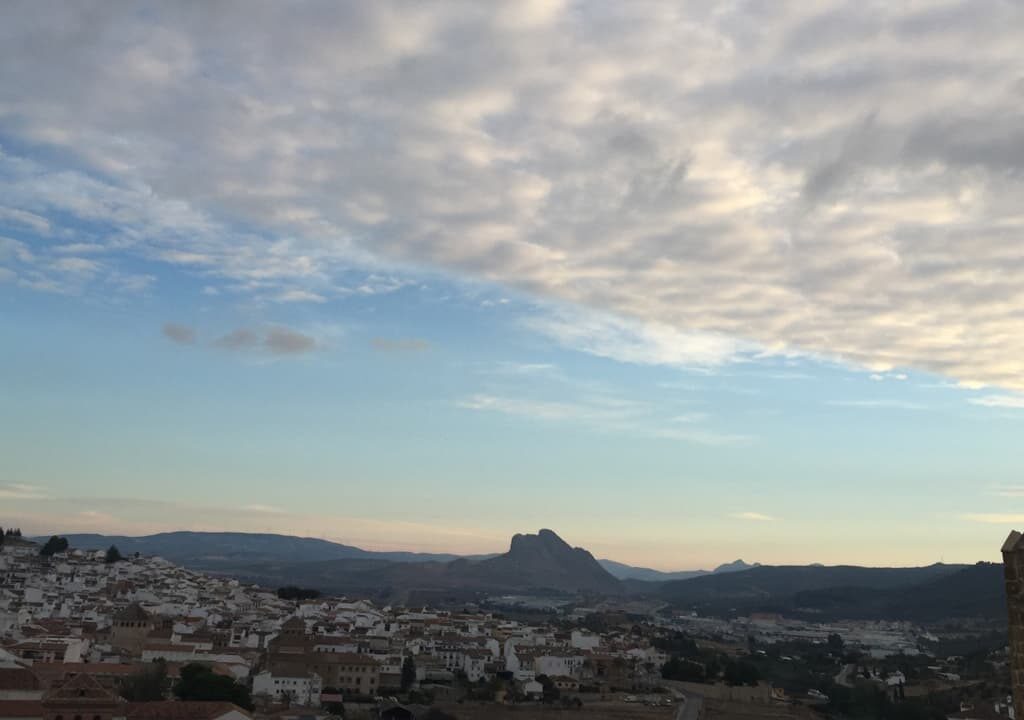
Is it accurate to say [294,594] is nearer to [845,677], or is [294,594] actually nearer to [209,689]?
[845,677]

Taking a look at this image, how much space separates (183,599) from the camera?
333 feet

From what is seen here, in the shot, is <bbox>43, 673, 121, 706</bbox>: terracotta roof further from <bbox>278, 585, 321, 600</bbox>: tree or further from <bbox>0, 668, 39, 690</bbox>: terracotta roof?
<bbox>278, 585, 321, 600</bbox>: tree

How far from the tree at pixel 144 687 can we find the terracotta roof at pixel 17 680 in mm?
11692

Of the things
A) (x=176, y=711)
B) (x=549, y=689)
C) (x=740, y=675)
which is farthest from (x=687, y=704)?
(x=176, y=711)

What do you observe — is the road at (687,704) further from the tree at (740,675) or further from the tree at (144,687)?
the tree at (144,687)

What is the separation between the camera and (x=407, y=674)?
2756 inches

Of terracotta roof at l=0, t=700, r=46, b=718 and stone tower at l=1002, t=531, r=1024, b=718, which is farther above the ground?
stone tower at l=1002, t=531, r=1024, b=718

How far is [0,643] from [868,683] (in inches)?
2875

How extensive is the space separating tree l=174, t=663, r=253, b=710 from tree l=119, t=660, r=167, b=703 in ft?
5.74

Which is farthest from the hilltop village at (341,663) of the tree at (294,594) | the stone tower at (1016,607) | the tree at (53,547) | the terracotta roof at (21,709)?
the stone tower at (1016,607)

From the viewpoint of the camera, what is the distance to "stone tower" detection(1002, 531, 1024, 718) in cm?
752

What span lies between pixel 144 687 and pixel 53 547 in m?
95.0

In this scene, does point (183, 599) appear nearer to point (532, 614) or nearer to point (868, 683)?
point (868, 683)

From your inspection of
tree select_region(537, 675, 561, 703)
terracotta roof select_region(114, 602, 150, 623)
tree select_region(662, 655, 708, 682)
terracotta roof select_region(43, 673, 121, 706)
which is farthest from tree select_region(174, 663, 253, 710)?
tree select_region(662, 655, 708, 682)
